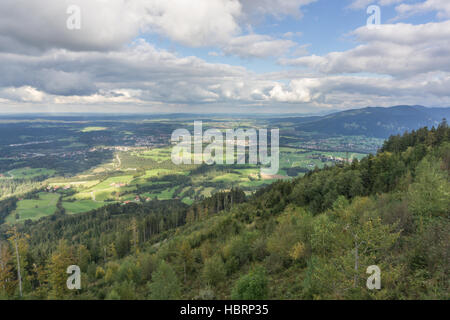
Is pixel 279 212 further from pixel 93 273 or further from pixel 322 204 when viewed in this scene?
pixel 93 273

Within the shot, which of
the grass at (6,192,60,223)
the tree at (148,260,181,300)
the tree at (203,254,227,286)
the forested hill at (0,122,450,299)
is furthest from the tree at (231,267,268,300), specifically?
the grass at (6,192,60,223)

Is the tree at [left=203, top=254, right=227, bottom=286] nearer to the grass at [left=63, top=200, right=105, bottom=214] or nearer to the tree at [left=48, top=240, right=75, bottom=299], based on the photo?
the tree at [left=48, top=240, right=75, bottom=299]

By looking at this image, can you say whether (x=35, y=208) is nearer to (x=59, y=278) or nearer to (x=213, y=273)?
(x=59, y=278)

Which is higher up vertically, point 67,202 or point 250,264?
point 250,264

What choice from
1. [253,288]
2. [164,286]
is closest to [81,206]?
[164,286]
